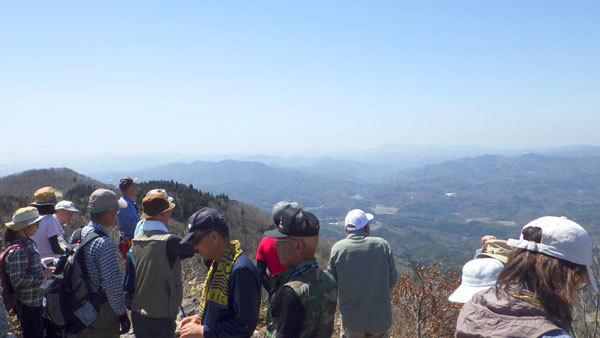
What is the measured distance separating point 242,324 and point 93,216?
191 centimetres

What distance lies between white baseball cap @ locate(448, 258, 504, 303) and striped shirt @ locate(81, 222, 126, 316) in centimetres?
276

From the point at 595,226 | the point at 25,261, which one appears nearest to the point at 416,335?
the point at 25,261

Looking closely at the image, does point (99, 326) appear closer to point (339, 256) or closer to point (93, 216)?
point (93, 216)

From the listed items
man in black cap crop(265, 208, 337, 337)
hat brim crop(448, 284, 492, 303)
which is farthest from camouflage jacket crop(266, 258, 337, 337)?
hat brim crop(448, 284, 492, 303)

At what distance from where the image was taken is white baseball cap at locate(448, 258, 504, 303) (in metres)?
2.01

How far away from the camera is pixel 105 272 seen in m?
3.00

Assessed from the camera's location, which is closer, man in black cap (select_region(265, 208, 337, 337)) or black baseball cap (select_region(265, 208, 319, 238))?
man in black cap (select_region(265, 208, 337, 337))

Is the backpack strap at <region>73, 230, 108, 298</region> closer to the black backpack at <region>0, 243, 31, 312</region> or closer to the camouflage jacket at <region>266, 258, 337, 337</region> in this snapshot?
the black backpack at <region>0, 243, 31, 312</region>

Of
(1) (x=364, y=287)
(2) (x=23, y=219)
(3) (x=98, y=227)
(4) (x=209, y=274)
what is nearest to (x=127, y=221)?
(2) (x=23, y=219)

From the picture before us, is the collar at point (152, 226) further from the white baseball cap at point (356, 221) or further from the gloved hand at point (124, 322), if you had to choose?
the white baseball cap at point (356, 221)

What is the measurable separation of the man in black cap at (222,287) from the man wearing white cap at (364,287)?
1.51 metres

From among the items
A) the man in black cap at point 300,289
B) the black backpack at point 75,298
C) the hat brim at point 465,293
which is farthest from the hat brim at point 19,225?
the hat brim at point 465,293

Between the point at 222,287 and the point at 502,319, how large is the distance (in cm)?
170

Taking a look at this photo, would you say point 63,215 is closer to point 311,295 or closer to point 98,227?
point 98,227
